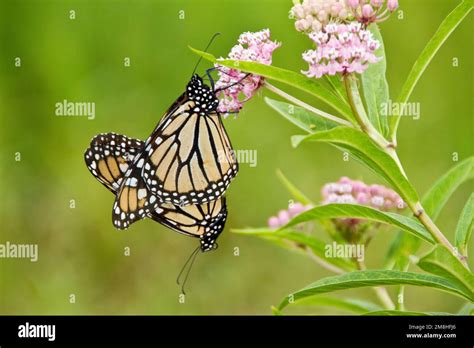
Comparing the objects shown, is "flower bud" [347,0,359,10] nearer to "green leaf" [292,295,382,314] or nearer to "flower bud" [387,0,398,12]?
"flower bud" [387,0,398,12]

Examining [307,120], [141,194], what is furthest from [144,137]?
[307,120]

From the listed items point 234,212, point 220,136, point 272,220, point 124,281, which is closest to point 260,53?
point 220,136

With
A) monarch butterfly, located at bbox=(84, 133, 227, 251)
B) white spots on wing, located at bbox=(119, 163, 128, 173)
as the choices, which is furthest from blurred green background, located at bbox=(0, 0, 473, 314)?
white spots on wing, located at bbox=(119, 163, 128, 173)

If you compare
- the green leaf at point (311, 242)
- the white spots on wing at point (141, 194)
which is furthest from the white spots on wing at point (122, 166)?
the green leaf at point (311, 242)

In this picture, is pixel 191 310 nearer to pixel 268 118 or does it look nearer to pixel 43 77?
pixel 268 118

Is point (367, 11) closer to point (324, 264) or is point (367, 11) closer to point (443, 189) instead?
point (443, 189)

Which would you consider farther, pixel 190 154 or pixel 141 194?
pixel 190 154
